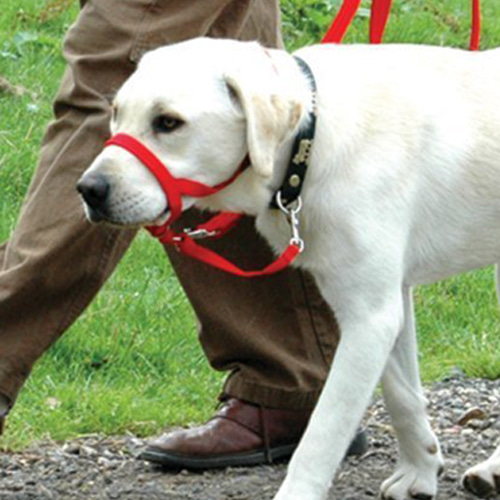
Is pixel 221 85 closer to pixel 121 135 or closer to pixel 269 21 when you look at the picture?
pixel 121 135

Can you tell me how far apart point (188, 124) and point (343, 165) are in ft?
1.52

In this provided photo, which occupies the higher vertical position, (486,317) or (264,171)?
(264,171)

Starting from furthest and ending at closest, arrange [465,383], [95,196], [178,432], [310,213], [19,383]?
1. [465,383]
2. [178,432]
3. [19,383]
4. [310,213]
5. [95,196]

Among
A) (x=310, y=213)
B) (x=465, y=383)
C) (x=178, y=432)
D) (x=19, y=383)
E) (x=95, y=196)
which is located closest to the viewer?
(x=95, y=196)

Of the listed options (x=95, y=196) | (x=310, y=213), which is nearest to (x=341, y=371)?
(x=310, y=213)

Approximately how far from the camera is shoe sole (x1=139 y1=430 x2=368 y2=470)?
501 cm

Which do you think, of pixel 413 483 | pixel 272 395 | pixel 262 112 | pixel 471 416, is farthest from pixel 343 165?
pixel 471 416

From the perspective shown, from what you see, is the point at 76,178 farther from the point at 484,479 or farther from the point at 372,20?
the point at 484,479

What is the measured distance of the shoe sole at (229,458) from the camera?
16.4ft

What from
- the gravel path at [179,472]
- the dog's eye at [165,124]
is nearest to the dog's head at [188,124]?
the dog's eye at [165,124]

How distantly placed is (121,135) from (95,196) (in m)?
0.16

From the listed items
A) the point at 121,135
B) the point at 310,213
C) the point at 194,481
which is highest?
the point at 121,135

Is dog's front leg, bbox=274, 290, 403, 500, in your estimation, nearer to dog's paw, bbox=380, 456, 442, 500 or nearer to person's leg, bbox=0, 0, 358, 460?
dog's paw, bbox=380, 456, 442, 500

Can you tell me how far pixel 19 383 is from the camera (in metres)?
4.75
